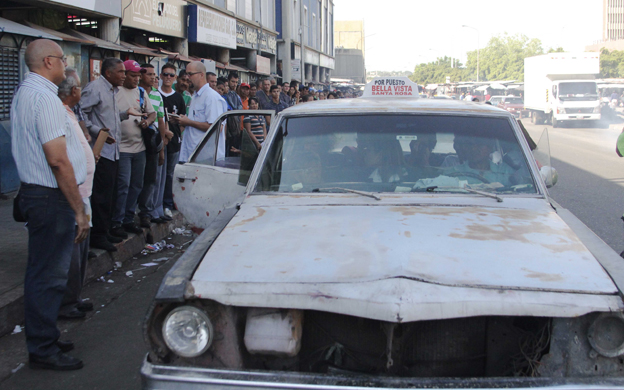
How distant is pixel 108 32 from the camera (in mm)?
12680

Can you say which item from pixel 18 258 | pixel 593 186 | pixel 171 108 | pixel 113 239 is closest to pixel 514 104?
pixel 593 186

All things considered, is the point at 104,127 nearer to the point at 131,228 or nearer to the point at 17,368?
the point at 131,228

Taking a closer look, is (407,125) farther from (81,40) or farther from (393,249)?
(81,40)

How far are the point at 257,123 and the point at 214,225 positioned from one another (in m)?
4.39

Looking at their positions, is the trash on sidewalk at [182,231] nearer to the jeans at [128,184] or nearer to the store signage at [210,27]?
the jeans at [128,184]

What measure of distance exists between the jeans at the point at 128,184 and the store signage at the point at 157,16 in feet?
25.8

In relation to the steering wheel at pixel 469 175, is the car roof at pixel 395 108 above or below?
above

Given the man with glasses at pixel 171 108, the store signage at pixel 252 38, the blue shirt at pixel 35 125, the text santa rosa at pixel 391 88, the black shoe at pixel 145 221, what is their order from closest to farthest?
the blue shirt at pixel 35 125
the text santa rosa at pixel 391 88
the black shoe at pixel 145 221
the man with glasses at pixel 171 108
the store signage at pixel 252 38

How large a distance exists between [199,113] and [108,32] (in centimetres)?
694

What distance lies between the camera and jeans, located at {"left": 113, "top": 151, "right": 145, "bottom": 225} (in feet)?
20.1

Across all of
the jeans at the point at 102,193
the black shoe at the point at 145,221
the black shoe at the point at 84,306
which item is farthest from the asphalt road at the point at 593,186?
the black shoe at the point at 145,221

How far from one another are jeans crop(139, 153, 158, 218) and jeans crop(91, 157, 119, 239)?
94 centimetres

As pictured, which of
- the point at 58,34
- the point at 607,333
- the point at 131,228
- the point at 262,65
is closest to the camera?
the point at 607,333

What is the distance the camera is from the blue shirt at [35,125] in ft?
11.1
